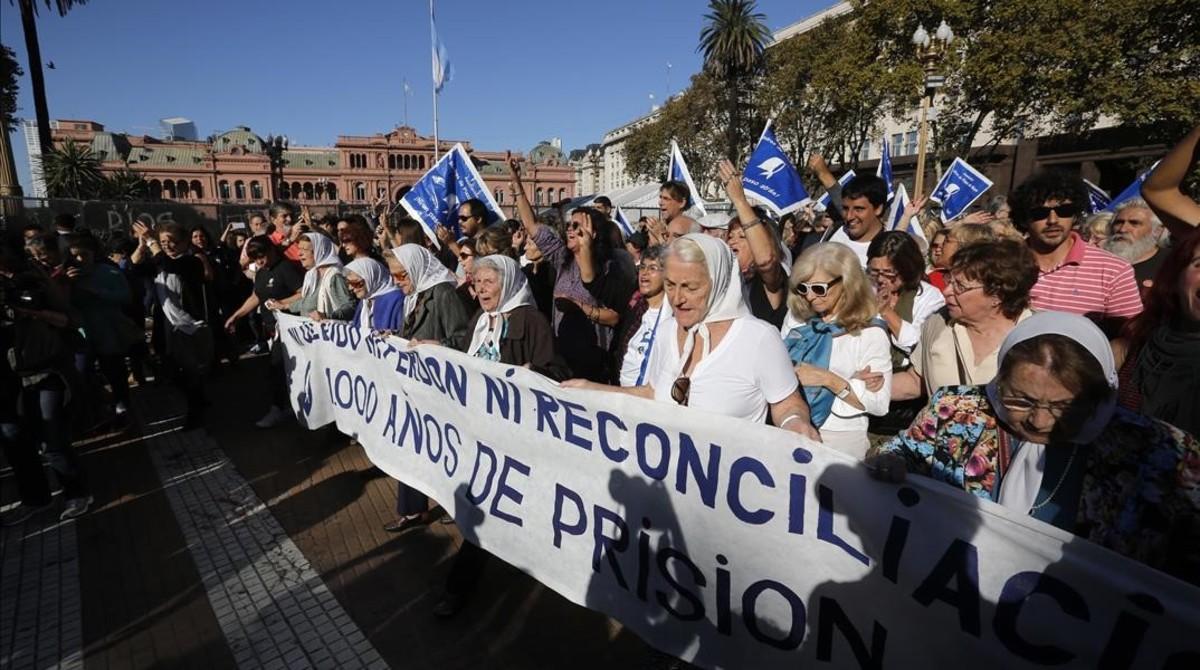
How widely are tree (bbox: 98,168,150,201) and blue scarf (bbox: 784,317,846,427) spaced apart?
4790 cm

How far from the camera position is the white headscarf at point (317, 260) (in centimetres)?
523

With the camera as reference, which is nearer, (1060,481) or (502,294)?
(1060,481)

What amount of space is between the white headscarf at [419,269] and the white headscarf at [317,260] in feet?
4.31

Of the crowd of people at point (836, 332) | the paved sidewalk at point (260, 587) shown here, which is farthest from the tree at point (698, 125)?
the paved sidewalk at point (260, 587)

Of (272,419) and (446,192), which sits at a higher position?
(446,192)

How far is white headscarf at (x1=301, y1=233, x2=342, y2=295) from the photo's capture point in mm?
5227

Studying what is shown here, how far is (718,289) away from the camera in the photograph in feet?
7.72

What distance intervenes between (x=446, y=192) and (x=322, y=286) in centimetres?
179

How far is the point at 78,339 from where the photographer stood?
5066 mm

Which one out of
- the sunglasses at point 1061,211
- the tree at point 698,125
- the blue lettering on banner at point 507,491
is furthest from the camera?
the tree at point 698,125

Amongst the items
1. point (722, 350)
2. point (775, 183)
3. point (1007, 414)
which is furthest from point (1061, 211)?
point (775, 183)

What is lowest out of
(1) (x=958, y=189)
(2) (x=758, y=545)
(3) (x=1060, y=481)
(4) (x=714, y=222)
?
(2) (x=758, y=545)

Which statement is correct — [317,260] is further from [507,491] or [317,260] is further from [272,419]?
[507,491]

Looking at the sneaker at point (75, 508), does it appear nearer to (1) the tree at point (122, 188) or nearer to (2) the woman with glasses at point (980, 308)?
(2) the woman with glasses at point (980, 308)
